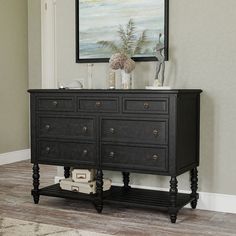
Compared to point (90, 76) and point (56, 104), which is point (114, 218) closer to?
point (56, 104)

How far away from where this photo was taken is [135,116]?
3361mm

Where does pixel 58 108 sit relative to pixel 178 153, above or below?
above

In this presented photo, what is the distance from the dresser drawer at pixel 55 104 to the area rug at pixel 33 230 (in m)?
0.93

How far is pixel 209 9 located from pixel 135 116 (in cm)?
105

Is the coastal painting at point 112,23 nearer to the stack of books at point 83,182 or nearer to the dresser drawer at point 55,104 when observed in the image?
the dresser drawer at point 55,104

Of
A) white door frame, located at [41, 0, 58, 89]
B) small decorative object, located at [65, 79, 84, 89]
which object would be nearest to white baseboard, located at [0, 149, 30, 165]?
white door frame, located at [41, 0, 58, 89]

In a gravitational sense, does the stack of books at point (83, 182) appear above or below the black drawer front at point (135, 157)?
below

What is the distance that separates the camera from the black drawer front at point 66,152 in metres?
3.56

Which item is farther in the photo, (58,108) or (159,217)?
(58,108)

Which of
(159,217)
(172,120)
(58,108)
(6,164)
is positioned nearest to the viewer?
(172,120)

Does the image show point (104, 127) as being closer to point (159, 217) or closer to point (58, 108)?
point (58, 108)

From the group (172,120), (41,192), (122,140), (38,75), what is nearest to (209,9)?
(172,120)

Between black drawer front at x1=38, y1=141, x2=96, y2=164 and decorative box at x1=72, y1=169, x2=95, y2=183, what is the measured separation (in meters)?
0.16

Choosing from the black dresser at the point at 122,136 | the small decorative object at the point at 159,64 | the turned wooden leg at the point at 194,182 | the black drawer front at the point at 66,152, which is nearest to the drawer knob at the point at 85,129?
the black dresser at the point at 122,136
